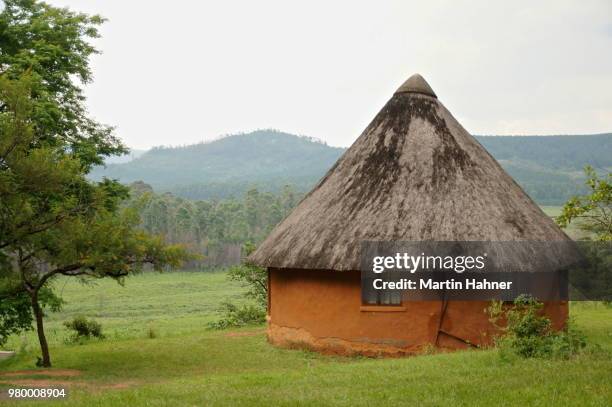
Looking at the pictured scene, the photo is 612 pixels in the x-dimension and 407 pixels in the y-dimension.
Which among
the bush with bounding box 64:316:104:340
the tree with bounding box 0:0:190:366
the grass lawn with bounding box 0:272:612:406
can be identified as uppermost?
the tree with bounding box 0:0:190:366

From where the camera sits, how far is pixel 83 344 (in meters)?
23.2

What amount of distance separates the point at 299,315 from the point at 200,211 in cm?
8330

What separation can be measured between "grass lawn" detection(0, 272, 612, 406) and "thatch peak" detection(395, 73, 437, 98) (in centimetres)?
831

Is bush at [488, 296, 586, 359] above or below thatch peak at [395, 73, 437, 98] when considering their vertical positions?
below

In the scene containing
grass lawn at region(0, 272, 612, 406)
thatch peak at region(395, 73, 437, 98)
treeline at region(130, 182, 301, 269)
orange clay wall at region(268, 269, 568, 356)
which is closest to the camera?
grass lawn at region(0, 272, 612, 406)

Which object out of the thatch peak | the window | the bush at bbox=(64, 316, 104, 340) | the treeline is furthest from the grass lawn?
the treeline

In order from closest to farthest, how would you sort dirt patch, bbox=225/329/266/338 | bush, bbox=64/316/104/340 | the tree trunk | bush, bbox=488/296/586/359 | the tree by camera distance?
bush, bbox=488/296/586/359, the tree, the tree trunk, dirt patch, bbox=225/329/266/338, bush, bbox=64/316/104/340

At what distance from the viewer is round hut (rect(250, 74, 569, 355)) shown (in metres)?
16.7

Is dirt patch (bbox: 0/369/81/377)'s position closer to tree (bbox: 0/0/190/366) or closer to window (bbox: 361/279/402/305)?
tree (bbox: 0/0/190/366)

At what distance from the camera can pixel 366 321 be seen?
55.8 feet

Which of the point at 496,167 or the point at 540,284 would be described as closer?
the point at 540,284

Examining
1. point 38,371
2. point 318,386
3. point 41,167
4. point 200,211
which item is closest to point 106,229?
point 41,167

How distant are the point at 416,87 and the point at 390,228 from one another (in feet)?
18.2

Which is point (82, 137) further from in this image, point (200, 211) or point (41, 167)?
point (200, 211)
